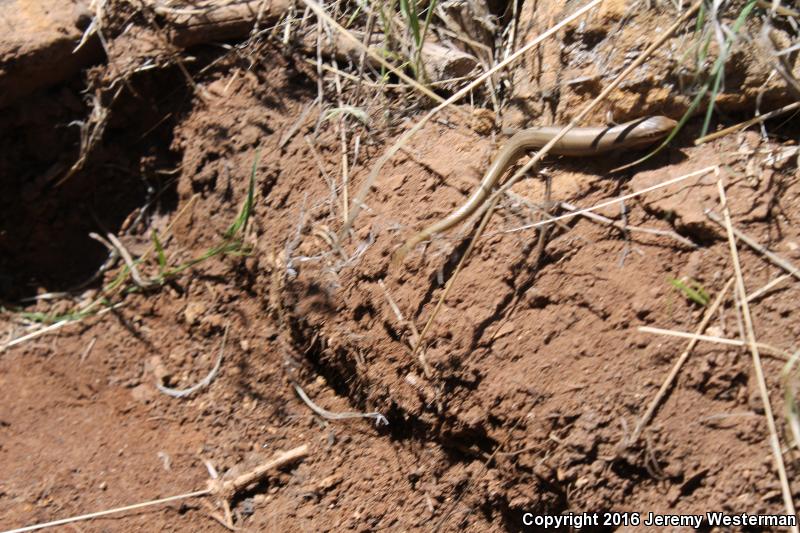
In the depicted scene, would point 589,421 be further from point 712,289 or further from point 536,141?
point 536,141

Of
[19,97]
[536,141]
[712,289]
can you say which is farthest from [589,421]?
[19,97]

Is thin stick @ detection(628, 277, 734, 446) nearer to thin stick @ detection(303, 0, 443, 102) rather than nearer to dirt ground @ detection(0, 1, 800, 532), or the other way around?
dirt ground @ detection(0, 1, 800, 532)

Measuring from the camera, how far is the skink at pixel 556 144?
2.37m

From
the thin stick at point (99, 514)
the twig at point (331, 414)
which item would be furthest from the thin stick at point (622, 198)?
the thin stick at point (99, 514)

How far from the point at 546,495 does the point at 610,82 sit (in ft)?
4.51

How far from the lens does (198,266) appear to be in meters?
3.11

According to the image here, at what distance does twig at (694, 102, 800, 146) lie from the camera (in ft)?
7.28

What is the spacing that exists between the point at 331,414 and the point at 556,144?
125cm

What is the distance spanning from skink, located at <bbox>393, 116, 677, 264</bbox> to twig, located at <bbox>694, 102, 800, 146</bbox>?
0.11 metres

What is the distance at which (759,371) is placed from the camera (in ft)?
6.53

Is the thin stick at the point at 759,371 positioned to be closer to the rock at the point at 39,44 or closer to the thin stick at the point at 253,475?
the thin stick at the point at 253,475

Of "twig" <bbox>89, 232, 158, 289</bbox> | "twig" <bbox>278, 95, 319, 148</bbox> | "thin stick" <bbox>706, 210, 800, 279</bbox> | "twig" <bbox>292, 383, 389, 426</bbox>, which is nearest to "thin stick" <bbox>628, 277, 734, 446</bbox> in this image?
"thin stick" <bbox>706, 210, 800, 279</bbox>

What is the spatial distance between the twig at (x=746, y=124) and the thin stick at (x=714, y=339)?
628mm

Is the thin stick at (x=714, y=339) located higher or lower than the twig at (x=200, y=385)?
higher
